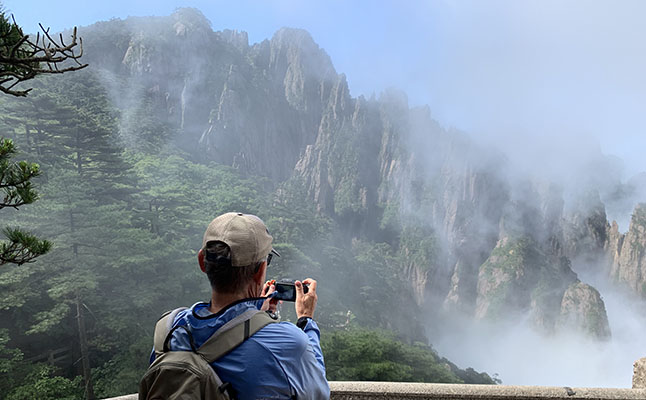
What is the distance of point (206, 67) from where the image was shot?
157ft

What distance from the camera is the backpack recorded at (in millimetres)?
868

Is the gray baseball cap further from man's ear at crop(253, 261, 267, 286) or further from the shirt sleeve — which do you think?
the shirt sleeve

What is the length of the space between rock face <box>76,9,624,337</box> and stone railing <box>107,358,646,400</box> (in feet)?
127

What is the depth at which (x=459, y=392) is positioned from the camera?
98.7 inches

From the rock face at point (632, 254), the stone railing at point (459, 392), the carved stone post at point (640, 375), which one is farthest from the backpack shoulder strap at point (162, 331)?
the rock face at point (632, 254)

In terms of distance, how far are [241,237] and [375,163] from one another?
2198 inches

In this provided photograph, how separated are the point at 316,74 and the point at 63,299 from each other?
50.0 meters

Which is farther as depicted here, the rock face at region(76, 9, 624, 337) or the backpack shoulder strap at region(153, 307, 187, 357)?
the rock face at region(76, 9, 624, 337)

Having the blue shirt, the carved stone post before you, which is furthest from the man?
the carved stone post

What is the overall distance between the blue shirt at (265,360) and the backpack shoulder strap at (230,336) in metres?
0.01

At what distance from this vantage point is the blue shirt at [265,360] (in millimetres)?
897

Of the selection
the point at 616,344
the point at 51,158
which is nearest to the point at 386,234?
the point at 616,344

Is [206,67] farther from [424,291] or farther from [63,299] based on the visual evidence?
[63,299]

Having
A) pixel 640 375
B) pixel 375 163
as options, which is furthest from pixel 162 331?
pixel 375 163
